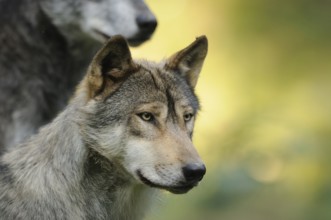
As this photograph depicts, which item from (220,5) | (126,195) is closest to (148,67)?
(126,195)

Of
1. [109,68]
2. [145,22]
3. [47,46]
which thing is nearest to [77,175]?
[109,68]

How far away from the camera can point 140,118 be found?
5.80 metres

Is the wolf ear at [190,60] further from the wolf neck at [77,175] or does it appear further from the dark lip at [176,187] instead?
the dark lip at [176,187]

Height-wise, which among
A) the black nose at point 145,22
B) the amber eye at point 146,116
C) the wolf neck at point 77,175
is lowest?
the wolf neck at point 77,175

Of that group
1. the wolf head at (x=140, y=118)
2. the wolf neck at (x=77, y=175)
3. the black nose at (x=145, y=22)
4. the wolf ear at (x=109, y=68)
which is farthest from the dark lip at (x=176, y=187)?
the black nose at (x=145, y=22)

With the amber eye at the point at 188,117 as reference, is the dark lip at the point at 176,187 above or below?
below

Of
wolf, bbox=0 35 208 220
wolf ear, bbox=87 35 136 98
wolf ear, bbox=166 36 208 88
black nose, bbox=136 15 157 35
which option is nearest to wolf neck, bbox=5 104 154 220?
wolf, bbox=0 35 208 220

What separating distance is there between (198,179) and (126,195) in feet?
2.54

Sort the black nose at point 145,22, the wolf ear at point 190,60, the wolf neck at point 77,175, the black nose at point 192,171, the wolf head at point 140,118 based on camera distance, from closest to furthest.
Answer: the black nose at point 192,171, the wolf head at point 140,118, the wolf neck at point 77,175, the wolf ear at point 190,60, the black nose at point 145,22

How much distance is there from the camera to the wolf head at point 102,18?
8.26 m

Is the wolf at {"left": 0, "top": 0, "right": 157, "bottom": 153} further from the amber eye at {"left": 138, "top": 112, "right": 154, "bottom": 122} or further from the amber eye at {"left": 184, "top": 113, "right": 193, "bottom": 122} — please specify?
the amber eye at {"left": 138, "top": 112, "right": 154, "bottom": 122}

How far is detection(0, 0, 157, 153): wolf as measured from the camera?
8422 millimetres

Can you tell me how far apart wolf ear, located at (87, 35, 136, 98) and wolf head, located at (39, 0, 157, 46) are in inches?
90.4

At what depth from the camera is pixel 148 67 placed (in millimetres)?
6180
